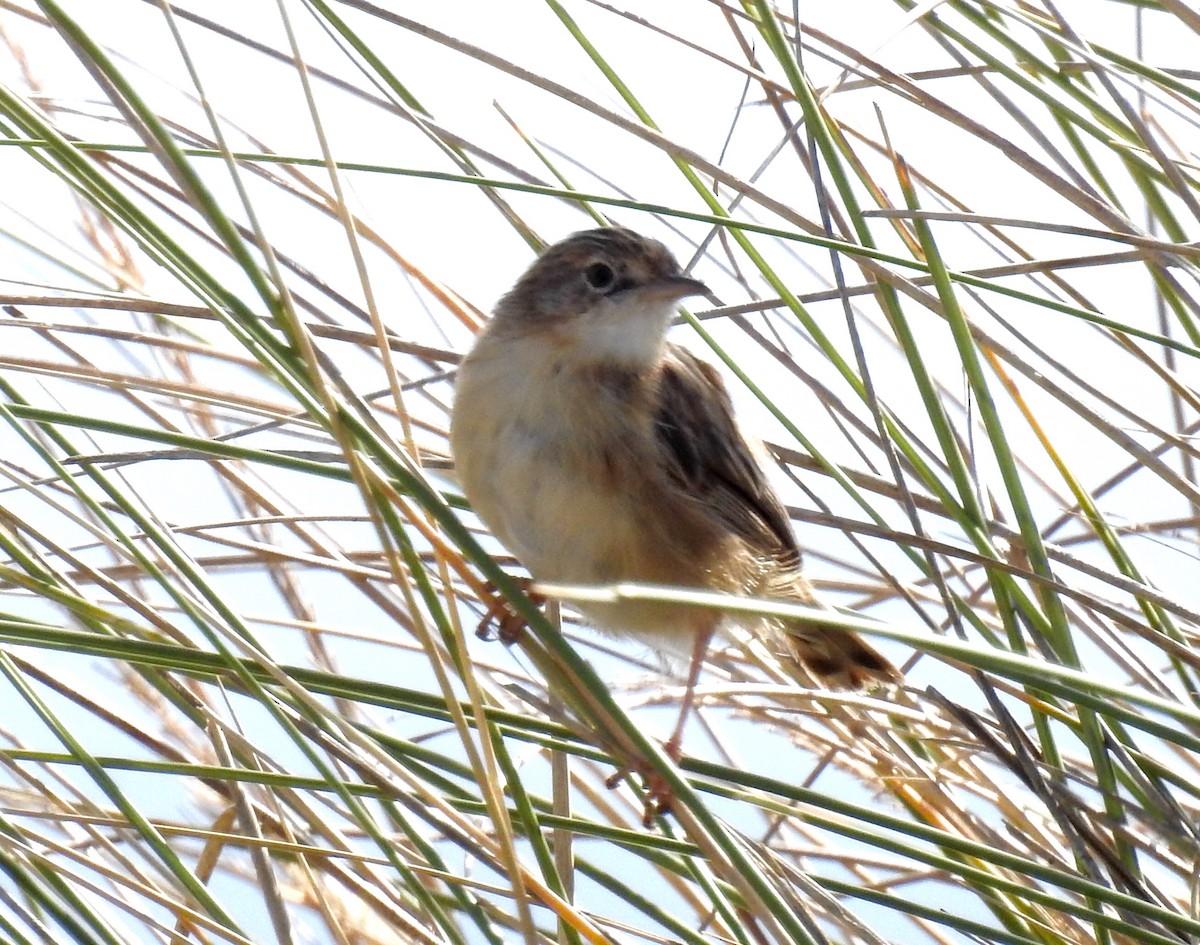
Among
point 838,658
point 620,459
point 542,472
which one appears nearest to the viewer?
point 542,472

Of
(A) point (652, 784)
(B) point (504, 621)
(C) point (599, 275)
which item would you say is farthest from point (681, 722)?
(C) point (599, 275)

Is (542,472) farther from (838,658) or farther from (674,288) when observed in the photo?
(838,658)

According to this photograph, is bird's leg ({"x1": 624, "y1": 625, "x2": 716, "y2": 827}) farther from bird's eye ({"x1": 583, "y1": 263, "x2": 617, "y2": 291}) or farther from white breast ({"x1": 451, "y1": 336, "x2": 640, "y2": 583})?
bird's eye ({"x1": 583, "y1": 263, "x2": 617, "y2": 291})

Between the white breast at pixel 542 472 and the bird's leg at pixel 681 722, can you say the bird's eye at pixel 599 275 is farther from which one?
the bird's leg at pixel 681 722

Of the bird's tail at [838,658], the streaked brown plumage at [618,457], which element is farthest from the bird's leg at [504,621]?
the bird's tail at [838,658]

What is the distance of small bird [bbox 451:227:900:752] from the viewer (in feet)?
11.0

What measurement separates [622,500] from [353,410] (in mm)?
1453

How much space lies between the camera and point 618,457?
345 cm

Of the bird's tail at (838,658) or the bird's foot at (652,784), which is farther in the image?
the bird's tail at (838,658)

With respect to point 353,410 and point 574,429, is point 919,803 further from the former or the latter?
point 353,410

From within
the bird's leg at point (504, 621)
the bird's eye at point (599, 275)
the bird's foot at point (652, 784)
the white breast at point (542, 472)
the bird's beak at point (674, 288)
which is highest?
the bird's eye at point (599, 275)

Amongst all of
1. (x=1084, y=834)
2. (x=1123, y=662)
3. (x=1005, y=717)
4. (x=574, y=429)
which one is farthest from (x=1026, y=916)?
(x=574, y=429)

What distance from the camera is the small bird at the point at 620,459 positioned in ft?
11.0

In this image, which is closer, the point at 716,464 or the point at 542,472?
the point at 542,472
